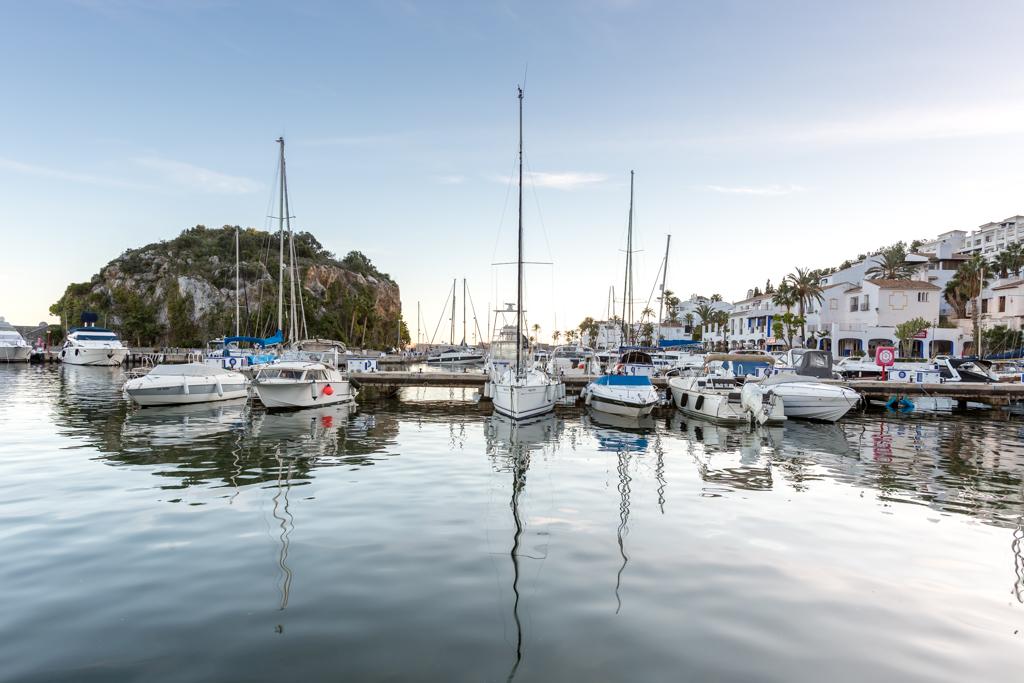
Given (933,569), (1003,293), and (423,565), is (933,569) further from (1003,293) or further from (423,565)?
(1003,293)

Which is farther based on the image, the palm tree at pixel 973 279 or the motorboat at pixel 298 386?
the palm tree at pixel 973 279

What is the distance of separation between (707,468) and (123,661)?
610 inches

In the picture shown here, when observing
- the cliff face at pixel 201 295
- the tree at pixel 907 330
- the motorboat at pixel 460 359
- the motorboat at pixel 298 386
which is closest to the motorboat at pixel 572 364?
the motorboat at pixel 460 359

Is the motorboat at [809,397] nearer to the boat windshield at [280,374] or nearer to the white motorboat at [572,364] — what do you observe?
the white motorboat at [572,364]

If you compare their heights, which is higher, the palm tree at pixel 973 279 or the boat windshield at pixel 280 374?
the palm tree at pixel 973 279

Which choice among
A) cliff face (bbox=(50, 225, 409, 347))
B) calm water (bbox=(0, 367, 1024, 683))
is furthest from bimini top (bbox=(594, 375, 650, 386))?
cliff face (bbox=(50, 225, 409, 347))

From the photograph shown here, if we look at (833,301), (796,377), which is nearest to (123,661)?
(796,377)

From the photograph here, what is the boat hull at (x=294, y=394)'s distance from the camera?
3019cm

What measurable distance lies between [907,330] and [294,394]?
6386cm

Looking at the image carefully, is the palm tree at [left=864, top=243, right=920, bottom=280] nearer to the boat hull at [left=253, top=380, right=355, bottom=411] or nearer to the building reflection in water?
the building reflection in water

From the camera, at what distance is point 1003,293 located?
68.6 metres

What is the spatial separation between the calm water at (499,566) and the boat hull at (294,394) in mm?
10459

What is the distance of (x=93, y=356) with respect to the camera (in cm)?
7312

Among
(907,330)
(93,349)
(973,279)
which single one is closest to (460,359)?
(93,349)
